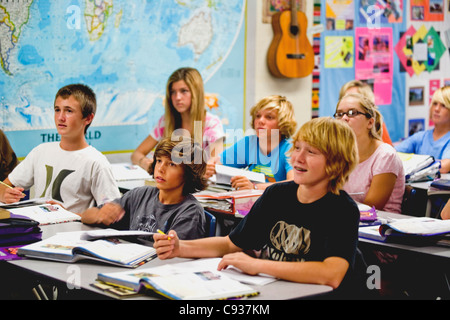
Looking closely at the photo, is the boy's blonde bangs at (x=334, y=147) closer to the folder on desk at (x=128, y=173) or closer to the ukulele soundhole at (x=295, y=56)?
the folder on desk at (x=128, y=173)

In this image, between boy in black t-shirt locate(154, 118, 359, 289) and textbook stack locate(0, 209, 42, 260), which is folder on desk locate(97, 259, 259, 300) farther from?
textbook stack locate(0, 209, 42, 260)

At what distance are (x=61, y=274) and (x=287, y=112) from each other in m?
2.05

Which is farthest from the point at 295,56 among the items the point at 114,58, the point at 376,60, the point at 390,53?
the point at 114,58

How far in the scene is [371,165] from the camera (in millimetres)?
3295

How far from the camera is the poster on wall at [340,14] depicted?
237 inches

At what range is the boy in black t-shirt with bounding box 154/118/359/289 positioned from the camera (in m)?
1.99

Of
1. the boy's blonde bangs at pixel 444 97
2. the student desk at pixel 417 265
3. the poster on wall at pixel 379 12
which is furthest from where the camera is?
the poster on wall at pixel 379 12

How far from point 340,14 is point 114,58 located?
252 centimetres

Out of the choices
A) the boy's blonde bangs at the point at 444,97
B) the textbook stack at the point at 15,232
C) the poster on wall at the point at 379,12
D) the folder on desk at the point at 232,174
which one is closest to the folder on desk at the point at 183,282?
the textbook stack at the point at 15,232

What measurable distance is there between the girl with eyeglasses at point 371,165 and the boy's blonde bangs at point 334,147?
3.77ft

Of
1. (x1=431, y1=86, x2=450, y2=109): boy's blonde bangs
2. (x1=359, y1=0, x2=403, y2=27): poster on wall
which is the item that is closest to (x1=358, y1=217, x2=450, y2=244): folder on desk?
(x1=431, y1=86, x2=450, y2=109): boy's blonde bangs

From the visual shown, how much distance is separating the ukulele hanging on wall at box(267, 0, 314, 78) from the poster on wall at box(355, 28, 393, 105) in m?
0.91
